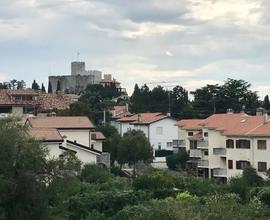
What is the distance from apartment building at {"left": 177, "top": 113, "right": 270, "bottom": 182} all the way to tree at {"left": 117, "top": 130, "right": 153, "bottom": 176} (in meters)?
4.93

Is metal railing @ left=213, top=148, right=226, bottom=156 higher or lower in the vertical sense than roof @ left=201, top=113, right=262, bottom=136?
lower

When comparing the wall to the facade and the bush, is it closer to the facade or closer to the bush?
the bush

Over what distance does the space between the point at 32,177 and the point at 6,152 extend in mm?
1271

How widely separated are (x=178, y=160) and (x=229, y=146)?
9.58 meters

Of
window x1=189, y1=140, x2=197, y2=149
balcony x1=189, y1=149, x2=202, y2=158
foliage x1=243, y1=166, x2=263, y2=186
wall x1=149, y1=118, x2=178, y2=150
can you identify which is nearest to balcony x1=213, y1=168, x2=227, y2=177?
balcony x1=189, y1=149, x2=202, y2=158

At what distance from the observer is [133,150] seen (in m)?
58.8

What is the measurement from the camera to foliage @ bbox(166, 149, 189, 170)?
207 feet

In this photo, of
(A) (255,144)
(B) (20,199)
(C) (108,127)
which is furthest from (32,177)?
(C) (108,127)

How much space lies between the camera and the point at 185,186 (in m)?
42.1

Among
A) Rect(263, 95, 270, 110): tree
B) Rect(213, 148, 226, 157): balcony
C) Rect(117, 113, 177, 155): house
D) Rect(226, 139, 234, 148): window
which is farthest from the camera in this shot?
Rect(263, 95, 270, 110): tree

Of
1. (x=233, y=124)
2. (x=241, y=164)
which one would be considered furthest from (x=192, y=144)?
(x=241, y=164)

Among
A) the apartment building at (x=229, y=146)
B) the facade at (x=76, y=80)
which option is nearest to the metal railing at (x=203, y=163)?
the apartment building at (x=229, y=146)

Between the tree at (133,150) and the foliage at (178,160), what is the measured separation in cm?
441

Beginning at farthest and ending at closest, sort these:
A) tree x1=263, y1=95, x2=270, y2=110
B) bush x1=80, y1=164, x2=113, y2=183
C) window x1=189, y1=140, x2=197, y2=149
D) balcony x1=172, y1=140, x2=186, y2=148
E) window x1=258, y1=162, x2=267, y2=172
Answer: tree x1=263, y1=95, x2=270, y2=110
balcony x1=172, y1=140, x2=186, y2=148
window x1=189, y1=140, x2=197, y2=149
window x1=258, y1=162, x2=267, y2=172
bush x1=80, y1=164, x2=113, y2=183
